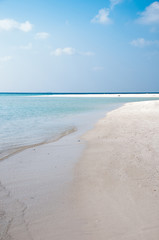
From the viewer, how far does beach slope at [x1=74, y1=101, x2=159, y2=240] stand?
2.79 m

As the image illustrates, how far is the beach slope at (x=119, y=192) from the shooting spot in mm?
2791

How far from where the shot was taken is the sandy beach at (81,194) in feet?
9.11

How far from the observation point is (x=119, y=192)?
12.6 feet

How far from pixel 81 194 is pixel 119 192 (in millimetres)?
787

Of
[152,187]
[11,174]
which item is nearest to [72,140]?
[11,174]

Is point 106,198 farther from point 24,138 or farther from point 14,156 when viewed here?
point 24,138

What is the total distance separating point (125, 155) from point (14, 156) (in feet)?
12.2

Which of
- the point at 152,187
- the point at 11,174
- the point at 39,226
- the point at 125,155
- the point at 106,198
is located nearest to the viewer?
the point at 39,226

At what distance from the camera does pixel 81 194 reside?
383 centimetres

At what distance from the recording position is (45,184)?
4289mm

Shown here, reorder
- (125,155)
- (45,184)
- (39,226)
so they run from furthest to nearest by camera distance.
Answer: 1. (125,155)
2. (45,184)
3. (39,226)

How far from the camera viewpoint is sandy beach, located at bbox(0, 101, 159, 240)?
9.11 feet

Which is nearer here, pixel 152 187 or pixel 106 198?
pixel 106 198

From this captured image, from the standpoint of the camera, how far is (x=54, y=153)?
6.62 meters
